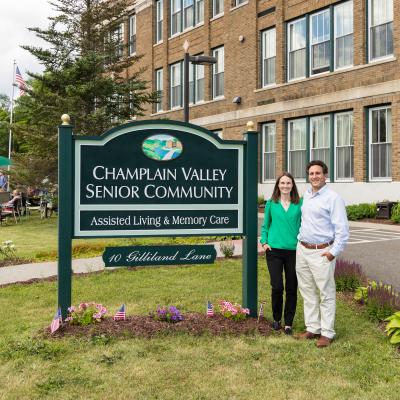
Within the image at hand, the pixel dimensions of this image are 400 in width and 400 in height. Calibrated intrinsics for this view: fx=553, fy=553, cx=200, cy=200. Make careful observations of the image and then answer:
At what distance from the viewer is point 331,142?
1995cm

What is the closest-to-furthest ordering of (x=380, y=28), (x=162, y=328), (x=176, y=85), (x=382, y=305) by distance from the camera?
(x=162, y=328) < (x=382, y=305) < (x=380, y=28) < (x=176, y=85)

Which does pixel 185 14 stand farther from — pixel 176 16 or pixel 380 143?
pixel 380 143

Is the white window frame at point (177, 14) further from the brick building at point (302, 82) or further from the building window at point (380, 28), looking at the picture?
the building window at point (380, 28)

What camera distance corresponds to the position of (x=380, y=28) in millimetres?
18250

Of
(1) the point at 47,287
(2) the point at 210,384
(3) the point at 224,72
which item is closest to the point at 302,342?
(2) the point at 210,384

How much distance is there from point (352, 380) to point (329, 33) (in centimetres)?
1774

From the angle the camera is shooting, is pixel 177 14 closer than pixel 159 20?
Yes

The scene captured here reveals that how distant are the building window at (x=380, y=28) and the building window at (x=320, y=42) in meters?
1.91

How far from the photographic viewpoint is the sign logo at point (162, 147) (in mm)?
5667

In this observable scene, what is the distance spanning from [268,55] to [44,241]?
1325 centimetres

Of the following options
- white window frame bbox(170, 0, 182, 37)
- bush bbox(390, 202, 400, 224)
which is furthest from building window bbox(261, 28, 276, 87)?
bush bbox(390, 202, 400, 224)

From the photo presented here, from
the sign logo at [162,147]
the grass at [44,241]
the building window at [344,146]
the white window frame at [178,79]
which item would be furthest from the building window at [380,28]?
the sign logo at [162,147]

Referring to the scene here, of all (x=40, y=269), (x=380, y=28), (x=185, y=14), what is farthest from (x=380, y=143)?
(x=185, y=14)

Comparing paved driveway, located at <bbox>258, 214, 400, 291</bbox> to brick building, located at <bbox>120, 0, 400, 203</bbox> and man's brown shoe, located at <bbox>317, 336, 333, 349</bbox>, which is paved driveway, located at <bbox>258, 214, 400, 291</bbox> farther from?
brick building, located at <bbox>120, 0, 400, 203</bbox>
